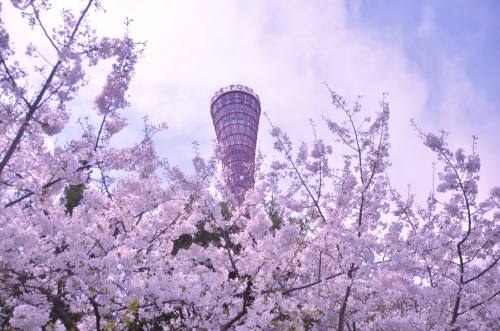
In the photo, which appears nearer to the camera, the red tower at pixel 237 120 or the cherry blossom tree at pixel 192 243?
the cherry blossom tree at pixel 192 243

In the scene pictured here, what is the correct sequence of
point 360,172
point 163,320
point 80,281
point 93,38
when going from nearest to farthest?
1. point 80,281
2. point 93,38
3. point 163,320
4. point 360,172

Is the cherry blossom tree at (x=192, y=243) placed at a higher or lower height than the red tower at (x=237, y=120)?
lower

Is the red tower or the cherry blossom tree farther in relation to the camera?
the red tower

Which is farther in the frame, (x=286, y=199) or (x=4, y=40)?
(x=286, y=199)

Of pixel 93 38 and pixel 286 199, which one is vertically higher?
pixel 286 199

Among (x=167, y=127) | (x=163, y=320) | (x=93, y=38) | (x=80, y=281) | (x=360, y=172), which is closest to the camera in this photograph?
(x=80, y=281)

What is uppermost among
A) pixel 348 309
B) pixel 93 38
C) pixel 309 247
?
pixel 93 38

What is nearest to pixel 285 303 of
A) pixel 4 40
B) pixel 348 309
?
pixel 348 309

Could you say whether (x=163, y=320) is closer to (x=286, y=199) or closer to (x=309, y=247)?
(x=309, y=247)

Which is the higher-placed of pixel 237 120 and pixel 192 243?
pixel 237 120

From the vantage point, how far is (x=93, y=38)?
4.83 metres

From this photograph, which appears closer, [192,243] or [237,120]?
[192,243]

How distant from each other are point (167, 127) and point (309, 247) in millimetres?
3245

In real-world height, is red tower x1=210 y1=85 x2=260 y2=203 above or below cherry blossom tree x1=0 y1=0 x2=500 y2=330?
above
